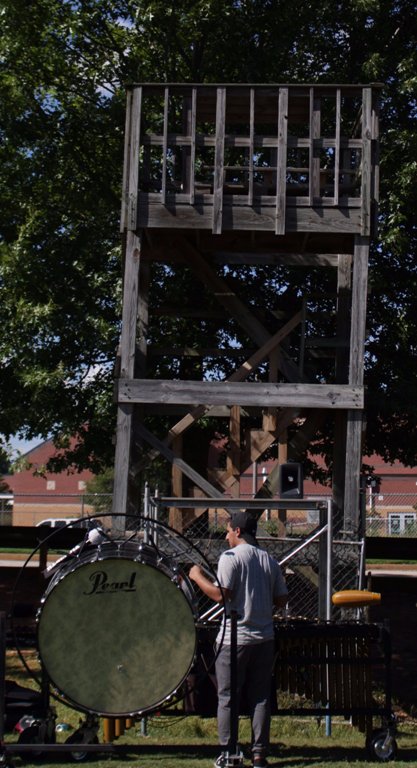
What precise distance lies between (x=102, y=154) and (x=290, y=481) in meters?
8.89

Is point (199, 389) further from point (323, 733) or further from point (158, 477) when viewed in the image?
point (158, 477)

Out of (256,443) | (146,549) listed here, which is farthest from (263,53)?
(146,549)

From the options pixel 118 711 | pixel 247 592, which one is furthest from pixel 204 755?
pixel 247 592

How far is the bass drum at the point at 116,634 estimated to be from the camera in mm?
8094

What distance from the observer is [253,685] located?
8.60 m

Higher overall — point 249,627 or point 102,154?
point 102,154

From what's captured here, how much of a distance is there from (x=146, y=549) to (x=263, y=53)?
504 inches

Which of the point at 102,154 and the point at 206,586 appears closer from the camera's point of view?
the point at 206,586

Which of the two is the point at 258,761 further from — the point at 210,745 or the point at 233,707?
the point at 210,745

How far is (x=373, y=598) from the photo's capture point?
974 cm

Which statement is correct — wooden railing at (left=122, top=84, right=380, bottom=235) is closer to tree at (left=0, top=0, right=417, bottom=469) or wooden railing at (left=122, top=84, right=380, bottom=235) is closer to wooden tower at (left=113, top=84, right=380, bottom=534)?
wooden tower at (left=113, top=84, right=380, bottom=534)

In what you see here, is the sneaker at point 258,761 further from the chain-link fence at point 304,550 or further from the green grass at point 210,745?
the chain-link fence at point 304,550

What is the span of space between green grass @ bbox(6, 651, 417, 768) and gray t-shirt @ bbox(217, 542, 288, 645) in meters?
0.98

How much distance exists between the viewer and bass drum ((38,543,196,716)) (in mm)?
8094
